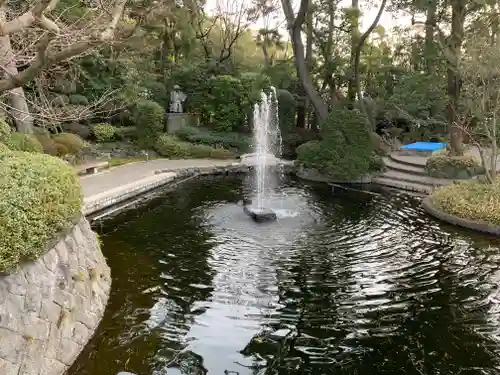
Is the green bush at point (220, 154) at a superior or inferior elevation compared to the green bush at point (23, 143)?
inferior

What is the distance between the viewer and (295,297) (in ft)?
21.6

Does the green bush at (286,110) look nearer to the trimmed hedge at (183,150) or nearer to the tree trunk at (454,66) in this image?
the trimmed hedge at (183,150)

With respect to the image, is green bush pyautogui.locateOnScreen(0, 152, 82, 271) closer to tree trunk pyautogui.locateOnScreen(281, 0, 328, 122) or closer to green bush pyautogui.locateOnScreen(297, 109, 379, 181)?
green bush pyautogui.locateOnScreen(297, 109, 379, 181)

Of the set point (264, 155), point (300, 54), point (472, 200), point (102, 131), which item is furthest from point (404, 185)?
point (102, 131)

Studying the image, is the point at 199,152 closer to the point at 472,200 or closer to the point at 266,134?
the point at 266,134

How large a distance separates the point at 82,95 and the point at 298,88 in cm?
1130

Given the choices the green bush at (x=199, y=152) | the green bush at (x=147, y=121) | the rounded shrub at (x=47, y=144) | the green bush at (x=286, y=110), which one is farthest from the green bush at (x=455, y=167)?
the rounded shrub at (x=47, y=144)

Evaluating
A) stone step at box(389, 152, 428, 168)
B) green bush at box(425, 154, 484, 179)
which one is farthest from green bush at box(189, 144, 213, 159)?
green bush at box(425, 154, 484, 179)

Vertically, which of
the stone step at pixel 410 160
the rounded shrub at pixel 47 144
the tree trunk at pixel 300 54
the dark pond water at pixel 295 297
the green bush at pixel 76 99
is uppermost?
the tree trunk at pixel 300 54

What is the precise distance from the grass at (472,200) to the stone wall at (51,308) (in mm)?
7763

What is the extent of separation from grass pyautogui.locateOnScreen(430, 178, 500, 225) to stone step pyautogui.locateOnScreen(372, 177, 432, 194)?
2.22 metres

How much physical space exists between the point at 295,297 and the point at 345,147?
10121mm

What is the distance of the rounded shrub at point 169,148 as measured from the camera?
62.1 feet

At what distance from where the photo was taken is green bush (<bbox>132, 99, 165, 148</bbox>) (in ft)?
61.1
